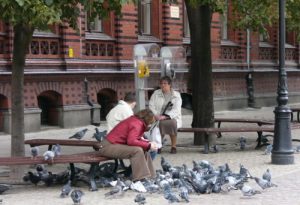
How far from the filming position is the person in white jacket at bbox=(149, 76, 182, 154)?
43.2 ft

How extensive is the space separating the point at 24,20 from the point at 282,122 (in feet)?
17.5

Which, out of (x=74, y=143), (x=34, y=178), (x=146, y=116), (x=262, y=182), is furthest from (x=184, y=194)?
(x=74, y=143)

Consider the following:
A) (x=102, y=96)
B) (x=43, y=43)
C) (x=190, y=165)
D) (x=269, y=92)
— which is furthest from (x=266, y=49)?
(x=190, y=165)

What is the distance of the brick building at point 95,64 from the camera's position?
58.3ft

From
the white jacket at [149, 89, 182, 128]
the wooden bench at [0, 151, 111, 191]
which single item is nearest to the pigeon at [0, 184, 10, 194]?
the wooden bench at [0, 151, 111, 191]

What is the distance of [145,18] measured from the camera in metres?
22.8

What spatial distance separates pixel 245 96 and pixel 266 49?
10.0 ft

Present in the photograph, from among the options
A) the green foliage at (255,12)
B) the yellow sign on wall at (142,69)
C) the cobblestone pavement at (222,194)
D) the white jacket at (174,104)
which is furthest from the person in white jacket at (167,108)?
the green foliage at (255,12)

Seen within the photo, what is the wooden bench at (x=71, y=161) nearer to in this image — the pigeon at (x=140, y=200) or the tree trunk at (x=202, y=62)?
the pigeon at (x=140, y=200)

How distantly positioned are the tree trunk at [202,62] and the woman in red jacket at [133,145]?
4.97m

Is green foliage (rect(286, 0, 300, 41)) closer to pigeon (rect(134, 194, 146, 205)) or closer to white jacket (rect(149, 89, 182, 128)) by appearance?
white jacket (rect(149, 89, 182, 128))

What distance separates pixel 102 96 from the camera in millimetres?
20984

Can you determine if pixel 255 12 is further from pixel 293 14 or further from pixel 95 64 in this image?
pixel 95 64

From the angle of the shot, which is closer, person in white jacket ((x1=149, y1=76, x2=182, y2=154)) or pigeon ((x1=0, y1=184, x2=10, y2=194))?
pigeon ((x1=0, y1=184, x2=10, y2=194))
